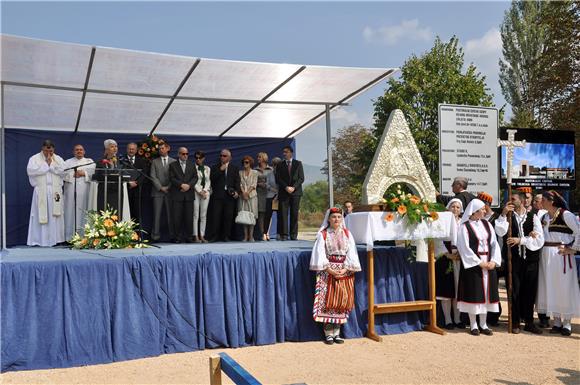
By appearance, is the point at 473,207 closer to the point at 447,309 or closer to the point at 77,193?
the point at 447,309

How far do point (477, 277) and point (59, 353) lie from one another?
4.79 m

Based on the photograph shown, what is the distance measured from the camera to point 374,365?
5.44 metres

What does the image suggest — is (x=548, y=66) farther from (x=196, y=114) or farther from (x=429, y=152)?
(x=196, y=114)

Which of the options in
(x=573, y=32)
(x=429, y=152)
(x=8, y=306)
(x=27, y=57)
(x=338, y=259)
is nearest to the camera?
(x=8, y=306)

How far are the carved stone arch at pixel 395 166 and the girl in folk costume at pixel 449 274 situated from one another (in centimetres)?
62

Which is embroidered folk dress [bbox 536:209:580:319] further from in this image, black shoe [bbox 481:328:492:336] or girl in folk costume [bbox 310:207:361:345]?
girl in folk costume [bbox 310:207:361:345]

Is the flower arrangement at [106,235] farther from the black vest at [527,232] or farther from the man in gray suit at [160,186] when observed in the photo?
the black vest at [527,232]

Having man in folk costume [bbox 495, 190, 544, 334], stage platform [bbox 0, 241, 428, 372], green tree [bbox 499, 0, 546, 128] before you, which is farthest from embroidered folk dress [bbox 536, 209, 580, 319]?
green tree [bbox 499, 0, 546, 128]

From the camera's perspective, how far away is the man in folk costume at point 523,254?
23.1ft

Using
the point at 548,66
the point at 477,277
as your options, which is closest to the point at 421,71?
the point at 548,66

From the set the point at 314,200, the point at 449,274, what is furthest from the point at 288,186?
the point at 314,200

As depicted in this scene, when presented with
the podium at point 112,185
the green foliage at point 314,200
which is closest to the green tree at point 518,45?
the green foliage at point 314,200

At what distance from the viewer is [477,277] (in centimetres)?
682

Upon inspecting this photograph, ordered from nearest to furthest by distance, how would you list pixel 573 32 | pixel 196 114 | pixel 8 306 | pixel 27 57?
pixel 8 306 → pixel 27 57 → pixel 196 114 → pixel 573 32
